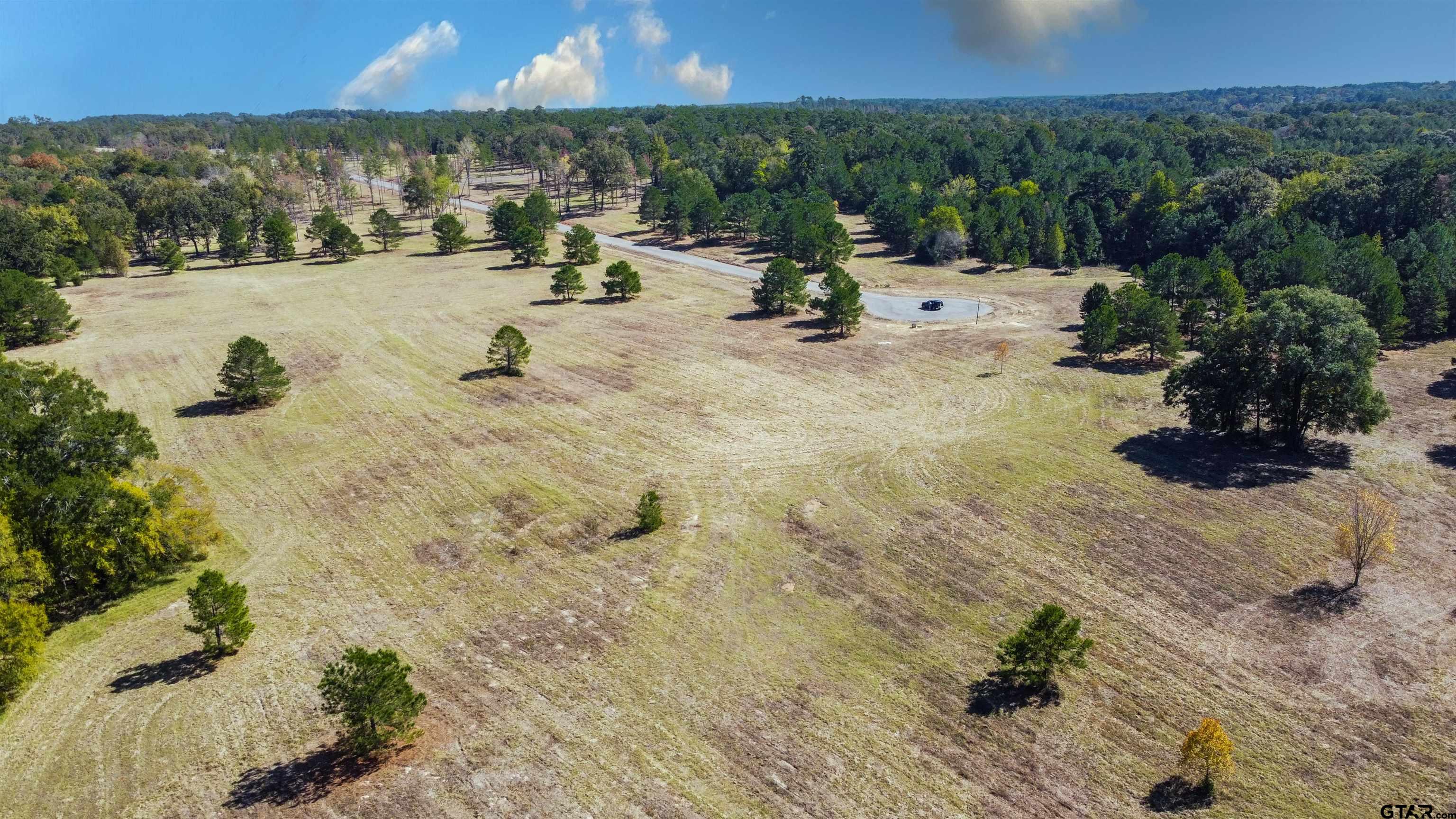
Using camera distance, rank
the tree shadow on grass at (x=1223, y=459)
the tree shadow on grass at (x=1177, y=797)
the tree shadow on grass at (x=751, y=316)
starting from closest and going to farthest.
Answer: the tree shadow on grass at (x=1177, y=797) → the tree shadow on grass at (x=1223, y=459) → the tree shadow on grass at (x=751, y=316)

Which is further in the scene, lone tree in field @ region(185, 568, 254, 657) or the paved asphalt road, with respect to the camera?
the paved asphalt road

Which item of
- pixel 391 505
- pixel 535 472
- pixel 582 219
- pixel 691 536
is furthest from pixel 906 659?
pixel 582 219

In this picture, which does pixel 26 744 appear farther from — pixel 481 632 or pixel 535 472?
pixel 535 472

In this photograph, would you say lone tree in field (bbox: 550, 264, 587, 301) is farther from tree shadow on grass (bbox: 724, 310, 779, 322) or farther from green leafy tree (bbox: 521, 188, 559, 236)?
green leafy tree (bbox: 521, 188, 559, 236)

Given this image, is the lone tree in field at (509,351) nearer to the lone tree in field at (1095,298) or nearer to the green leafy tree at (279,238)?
the lone tree in field at (1095,298)

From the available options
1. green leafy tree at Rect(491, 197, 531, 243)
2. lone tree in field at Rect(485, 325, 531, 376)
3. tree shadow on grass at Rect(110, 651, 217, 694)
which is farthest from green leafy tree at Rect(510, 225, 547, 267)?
tree shadow on grass at Rect(110, 651, 217, 694)

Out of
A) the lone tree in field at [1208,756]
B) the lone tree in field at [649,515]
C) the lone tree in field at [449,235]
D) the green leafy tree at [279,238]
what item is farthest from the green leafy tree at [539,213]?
the lone tree in field at [1208,756]

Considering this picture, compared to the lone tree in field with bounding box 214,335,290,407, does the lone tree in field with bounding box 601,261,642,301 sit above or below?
above
